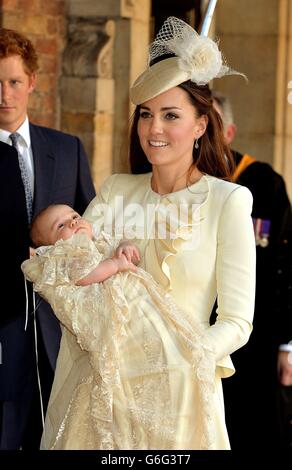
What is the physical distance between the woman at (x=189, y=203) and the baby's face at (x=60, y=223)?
0.07 metres

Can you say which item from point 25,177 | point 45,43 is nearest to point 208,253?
point 25,177

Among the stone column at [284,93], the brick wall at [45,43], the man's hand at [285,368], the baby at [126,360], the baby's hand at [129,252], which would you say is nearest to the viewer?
the baby at [126,360]

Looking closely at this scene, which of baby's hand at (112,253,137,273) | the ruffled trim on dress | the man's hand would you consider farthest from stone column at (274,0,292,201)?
baby's hand at (112,253,137,273)

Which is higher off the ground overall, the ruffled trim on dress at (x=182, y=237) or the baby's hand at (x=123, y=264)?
the ruffled trim on dress at (x=182, y=237)

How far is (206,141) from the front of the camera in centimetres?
463

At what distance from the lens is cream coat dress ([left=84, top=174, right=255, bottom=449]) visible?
14.3ft

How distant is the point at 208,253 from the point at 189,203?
0.58 ft

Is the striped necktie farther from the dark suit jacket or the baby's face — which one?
the baby's face

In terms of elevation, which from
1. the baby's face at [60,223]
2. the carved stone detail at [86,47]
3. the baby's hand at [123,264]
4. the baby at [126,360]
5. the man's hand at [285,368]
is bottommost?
the man's hand at [285,368]

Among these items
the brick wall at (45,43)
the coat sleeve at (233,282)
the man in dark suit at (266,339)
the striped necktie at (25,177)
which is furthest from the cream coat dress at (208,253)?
the brick wall at (45,43)

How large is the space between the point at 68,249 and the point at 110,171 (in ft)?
14.3

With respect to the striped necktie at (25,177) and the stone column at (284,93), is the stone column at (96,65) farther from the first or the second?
the striped necktie at (25,177)

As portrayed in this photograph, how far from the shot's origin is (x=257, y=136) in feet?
34.1

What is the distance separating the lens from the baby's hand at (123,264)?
14.4ft
